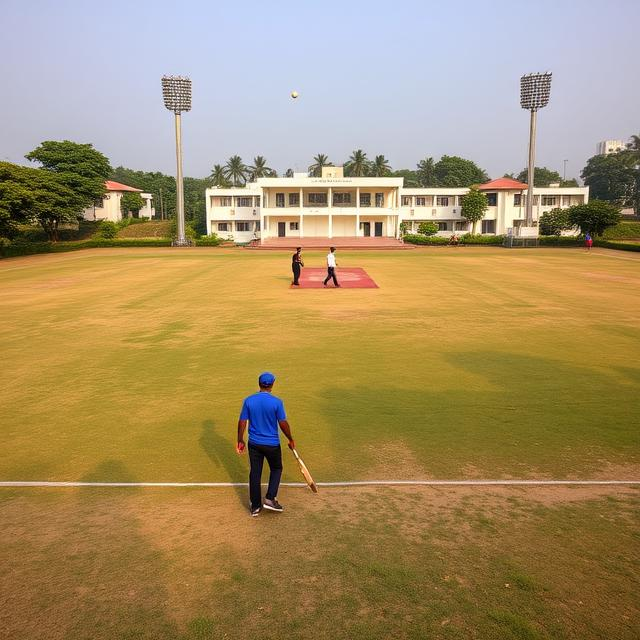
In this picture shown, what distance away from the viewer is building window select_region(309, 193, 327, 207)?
6912 cm

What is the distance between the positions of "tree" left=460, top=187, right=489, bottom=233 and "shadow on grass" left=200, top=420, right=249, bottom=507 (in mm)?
66567

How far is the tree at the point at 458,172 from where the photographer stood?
4451 inches

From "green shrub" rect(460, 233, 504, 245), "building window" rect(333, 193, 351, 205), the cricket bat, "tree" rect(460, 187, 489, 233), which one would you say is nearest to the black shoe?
the cricket bat

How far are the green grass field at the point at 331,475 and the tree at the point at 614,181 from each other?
94.9 meters

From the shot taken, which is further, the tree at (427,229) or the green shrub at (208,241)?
the tree at (427,229)

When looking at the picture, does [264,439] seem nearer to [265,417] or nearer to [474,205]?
[265,417]

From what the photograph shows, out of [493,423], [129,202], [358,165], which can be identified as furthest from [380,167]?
[493,423]

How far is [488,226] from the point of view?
7469 cm

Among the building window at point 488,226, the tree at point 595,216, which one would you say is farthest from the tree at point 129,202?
the tree at point 595,216

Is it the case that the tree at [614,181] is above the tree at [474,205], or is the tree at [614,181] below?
above

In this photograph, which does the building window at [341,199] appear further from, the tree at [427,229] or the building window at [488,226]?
the building window at [488,226]

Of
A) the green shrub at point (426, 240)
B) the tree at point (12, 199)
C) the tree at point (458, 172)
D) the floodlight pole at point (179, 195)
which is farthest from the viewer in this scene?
the tree at point (458, 172)

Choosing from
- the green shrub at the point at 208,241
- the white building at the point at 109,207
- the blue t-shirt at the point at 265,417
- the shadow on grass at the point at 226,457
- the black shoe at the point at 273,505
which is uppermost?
the white building at the point at 109,207

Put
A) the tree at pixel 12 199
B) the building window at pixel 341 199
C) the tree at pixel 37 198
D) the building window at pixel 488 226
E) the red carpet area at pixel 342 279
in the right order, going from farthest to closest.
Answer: the building window at pixel 488 226, the building window at pixel 341 199, the tree at pixel 37 198, the tree at pixel 12 199, the red carpet area at pixel 342 279
